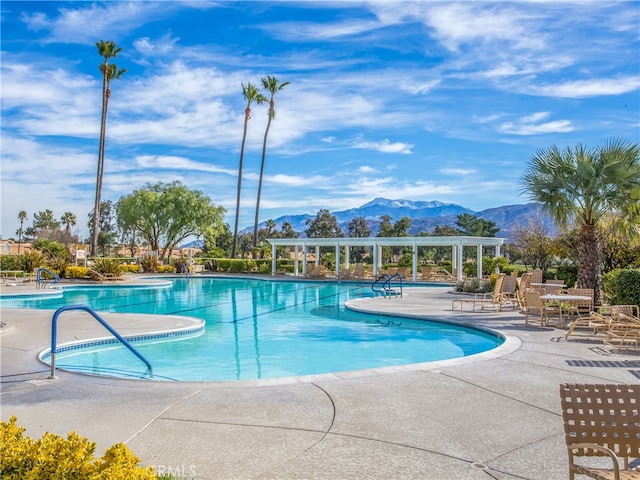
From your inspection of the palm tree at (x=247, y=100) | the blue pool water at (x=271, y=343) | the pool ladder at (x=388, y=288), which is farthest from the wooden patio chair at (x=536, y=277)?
the palm tree at (x=247, y=100)

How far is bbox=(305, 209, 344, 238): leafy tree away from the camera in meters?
64.9

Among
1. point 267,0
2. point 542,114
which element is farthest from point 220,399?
point 542,114

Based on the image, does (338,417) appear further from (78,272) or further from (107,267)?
(78,272)

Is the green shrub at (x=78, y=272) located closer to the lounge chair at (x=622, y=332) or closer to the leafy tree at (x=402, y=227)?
the lounge chair at (x=622, y=332)

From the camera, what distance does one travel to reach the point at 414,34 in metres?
15.9

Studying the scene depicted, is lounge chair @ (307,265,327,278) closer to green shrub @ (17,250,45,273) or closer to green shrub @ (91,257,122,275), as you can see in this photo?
green shrub @ (91,257,122,275)

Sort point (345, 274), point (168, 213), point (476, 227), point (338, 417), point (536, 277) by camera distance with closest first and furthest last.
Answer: point (338, 417)
point (536, 277)
point (345, 274)
point (168, 213)
point (476, 227)

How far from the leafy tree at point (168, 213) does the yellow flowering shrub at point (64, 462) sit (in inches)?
1626

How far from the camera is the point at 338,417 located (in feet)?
15.4

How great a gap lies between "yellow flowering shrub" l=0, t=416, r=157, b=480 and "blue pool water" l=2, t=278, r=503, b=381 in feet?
18.9

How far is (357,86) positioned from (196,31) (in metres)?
8.72

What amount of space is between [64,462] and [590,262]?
1218cm

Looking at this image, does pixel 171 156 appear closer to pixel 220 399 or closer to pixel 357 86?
pixel 357 86

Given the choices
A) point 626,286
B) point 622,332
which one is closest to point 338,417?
point 622,332
